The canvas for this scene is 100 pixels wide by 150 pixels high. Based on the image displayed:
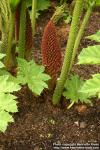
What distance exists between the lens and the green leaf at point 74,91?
7.36 ft

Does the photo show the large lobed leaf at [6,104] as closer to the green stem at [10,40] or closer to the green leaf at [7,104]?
the green leaf at [7,104]

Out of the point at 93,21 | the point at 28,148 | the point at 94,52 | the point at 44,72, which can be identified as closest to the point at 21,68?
the point at 44,72

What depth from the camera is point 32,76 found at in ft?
6.97

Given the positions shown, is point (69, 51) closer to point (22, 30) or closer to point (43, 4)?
point (22, 30)

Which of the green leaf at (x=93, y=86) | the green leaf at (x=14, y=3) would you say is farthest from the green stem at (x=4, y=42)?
the green leaf at (x=93, y=86)

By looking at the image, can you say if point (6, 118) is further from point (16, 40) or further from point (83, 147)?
point (16, 40)

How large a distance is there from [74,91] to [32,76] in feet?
0.88

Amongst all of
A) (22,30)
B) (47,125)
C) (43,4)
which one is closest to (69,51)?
(22,30)

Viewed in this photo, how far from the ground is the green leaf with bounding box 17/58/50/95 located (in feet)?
0.72

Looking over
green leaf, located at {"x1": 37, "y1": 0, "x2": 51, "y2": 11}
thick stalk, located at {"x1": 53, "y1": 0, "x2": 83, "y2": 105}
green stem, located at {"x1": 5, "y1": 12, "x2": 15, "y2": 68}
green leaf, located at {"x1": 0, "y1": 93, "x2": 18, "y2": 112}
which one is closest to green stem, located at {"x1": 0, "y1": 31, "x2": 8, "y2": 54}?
green stem, located at {"x1": 5, "y1": 12, "x2": 15, "y2": 68}

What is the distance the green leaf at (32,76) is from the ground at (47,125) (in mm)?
219

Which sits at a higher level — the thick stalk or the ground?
Result: the thick stalk

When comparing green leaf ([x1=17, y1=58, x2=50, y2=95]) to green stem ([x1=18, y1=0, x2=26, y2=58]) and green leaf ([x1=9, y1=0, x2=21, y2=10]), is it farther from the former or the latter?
green leaf ([x1=9, y1=0, x2=21, y2=10])

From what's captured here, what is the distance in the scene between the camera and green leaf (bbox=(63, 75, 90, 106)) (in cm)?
224
